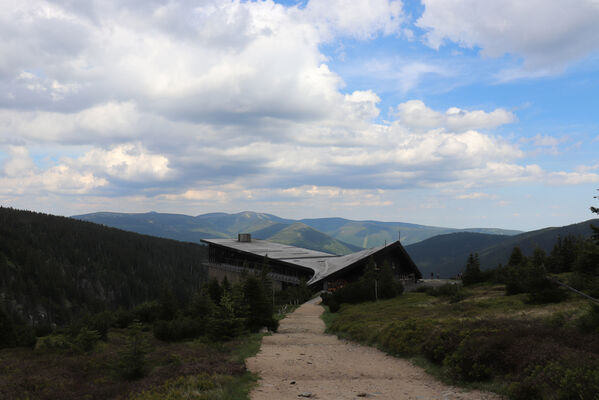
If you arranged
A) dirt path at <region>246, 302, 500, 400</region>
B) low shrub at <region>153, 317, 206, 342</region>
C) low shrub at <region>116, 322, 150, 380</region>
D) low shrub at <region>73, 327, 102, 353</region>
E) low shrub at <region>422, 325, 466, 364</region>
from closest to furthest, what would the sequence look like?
dirt path at <region>246, 302, 500, 400</region> → low shrub at <region>422, 325, 466, 364</region> → low shrub at <region>116, 322, 150, 380</region> → low shrub at <region>73, 327, 102, 353</region> → low shrub at <region>153, 317, 206, 342</region>

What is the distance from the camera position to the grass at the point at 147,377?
11.1 meters

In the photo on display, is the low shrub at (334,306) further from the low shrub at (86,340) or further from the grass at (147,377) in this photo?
the low shrub at (86,340)

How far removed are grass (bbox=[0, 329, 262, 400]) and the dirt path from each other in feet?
2.92

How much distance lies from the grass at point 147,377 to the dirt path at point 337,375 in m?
0.89

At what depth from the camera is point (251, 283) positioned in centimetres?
2862

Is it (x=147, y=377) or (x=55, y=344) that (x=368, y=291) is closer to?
(x=55, y=344)

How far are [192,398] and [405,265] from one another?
236 ft

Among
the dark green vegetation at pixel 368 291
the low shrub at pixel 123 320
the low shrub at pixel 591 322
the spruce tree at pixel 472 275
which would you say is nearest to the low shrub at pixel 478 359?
the low shrub at pixel 591 322

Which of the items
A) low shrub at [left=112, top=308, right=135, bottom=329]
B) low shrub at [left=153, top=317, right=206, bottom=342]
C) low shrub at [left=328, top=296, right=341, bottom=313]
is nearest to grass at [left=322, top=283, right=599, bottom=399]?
low shrub at [left=153, top=317, right=206, bottom=342]

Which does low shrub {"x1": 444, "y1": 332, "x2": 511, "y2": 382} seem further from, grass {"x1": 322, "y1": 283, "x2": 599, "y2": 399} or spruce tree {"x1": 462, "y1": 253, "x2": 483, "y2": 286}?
spruce tree {"x1": 462, "y1": 253, "x2": 483, "y2": 286}

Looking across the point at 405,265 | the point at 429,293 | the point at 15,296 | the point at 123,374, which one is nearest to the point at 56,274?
the point at 15,296

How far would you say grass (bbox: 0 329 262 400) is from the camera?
36.6 ft

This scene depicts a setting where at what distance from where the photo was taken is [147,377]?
14.7 m

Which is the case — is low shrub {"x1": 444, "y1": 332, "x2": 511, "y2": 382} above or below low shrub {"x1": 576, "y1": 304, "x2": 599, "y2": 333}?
below
